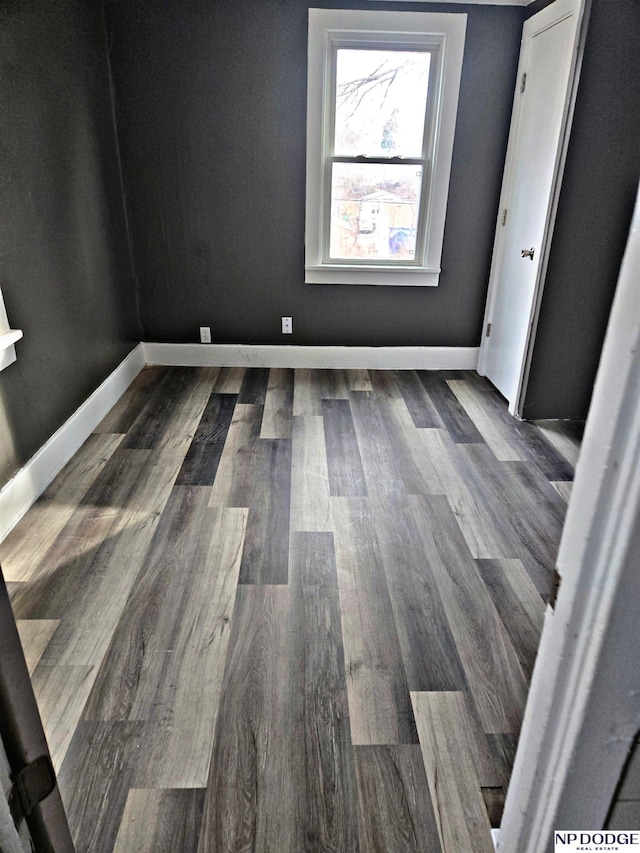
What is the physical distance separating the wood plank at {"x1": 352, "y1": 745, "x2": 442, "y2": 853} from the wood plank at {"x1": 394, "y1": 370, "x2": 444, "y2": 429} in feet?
6.91

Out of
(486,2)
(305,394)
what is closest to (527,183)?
(486,2)

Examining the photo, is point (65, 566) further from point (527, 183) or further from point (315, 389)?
point (527, 183)

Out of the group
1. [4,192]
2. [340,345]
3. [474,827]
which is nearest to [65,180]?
[4,192]

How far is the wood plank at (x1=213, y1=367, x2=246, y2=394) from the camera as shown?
383 centimetres

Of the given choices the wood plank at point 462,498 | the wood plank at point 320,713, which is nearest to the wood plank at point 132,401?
the wood plank at point 320,713

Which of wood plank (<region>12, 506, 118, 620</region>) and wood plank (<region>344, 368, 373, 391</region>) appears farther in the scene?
wood plank (<region>344, 368, 373, 391</region>)

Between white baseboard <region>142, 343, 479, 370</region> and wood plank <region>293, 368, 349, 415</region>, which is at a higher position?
white baseboard <region>142, 343, 479, 370</region>

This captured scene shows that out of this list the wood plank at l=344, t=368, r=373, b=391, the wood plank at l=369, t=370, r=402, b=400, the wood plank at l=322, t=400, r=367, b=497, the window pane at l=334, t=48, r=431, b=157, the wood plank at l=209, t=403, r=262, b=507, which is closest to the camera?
the wood plank at l=209, t=403, r=262, b=507

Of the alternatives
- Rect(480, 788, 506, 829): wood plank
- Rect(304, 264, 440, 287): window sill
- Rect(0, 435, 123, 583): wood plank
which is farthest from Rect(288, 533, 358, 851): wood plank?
Rect(304, 264, 440, 287): window sill

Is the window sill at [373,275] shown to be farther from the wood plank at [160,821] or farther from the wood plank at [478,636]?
the wood plank at [160,821]

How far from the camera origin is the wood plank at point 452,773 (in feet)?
4.33

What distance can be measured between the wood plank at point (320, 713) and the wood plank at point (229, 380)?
5.93 ft

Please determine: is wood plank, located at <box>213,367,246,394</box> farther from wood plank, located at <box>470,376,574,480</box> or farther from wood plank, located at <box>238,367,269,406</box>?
wood plank, located at <box>470,376,574,480</box>

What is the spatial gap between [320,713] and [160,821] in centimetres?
47
